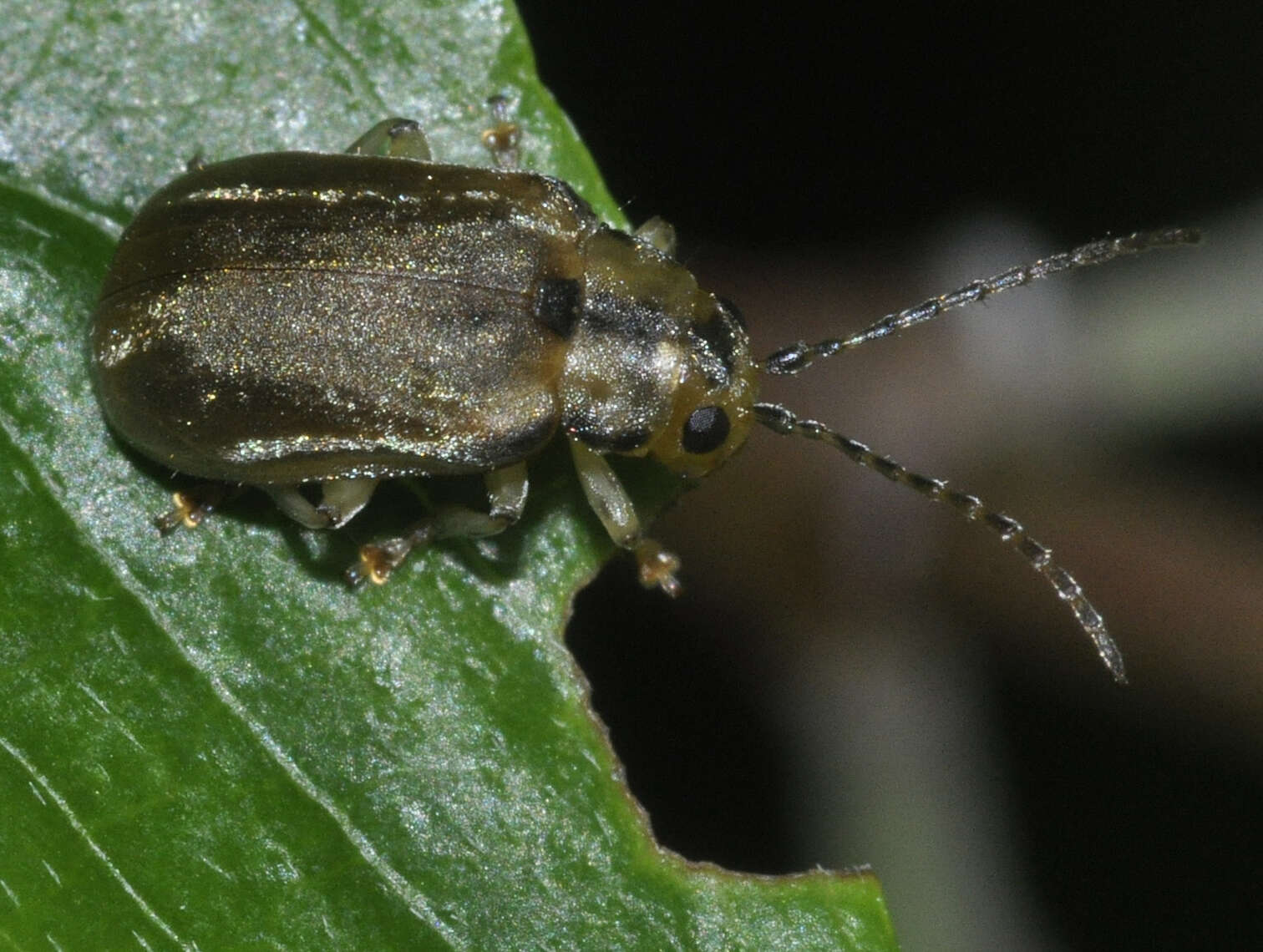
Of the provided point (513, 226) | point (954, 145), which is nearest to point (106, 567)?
point (513, 226)

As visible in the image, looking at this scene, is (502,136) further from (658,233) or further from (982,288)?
(982,288)

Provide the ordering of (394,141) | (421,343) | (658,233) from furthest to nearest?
1. (658,233)
2. (394,141)
3. (421,343)

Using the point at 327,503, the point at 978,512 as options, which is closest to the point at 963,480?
the point at 978,512

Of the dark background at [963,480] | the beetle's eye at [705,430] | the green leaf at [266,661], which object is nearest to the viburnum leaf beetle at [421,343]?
the beetle's eye at [705,430]

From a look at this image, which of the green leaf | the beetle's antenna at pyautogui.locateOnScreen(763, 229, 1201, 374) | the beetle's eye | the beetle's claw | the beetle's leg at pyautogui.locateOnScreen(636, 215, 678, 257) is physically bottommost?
the green leaf

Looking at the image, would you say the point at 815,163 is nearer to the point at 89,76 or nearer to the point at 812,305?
the point at 812,305

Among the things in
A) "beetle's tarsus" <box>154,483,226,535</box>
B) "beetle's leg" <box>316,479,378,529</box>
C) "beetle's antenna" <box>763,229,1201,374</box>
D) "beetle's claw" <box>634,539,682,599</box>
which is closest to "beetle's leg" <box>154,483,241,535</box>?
"beetle's tarsus" <box>154,483,226,535</box>

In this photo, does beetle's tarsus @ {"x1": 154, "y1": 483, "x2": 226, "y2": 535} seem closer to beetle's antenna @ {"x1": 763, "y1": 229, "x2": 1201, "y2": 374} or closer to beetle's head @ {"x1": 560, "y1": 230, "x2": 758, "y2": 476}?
beetle's head @ {"x1": 560, "y1": 230, "x2": 758, "y2": 476}
